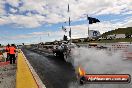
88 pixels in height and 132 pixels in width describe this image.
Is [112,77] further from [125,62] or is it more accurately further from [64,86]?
[125,62]

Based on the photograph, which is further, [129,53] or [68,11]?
[68,11]

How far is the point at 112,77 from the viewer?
4.97m

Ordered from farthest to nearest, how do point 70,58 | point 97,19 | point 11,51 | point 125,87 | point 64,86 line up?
point 97,19
point 11,51
point 70,58
point 64,86
point 125,87

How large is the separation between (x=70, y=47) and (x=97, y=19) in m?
29.0

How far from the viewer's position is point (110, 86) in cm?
886

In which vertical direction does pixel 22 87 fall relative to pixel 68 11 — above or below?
below

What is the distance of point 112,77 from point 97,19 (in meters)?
47.6

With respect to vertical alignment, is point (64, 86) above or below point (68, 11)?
below

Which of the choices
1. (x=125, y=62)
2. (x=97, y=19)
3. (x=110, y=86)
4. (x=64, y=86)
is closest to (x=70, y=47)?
(x=125, y=62)

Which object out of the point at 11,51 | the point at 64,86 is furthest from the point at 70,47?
the point at 64,86

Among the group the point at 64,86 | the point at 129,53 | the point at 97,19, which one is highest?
the point at 97,19

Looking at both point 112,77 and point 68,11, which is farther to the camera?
point 68,11

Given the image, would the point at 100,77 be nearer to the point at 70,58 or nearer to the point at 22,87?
the point at 22,87

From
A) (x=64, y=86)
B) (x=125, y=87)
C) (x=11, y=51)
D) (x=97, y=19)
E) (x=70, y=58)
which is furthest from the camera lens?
(x=97, y=19)
